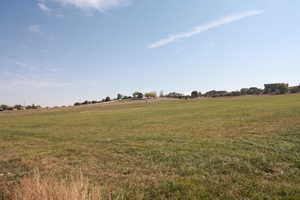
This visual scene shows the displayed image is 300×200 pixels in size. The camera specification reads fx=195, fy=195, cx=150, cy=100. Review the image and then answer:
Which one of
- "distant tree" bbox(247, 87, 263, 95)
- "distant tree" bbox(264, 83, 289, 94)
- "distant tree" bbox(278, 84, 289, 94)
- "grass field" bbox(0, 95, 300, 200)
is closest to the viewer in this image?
"grass field" bbox(0, 95, 300, 200)

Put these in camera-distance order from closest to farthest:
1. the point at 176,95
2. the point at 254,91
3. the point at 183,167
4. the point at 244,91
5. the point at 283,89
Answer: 1. the point at 183,167
2. the point at 283,89
3. the point at 254,91
4. the point at 244,91
5. the point at 176,95

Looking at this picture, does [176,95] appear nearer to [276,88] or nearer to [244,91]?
[244,91]

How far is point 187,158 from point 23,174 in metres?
5.83

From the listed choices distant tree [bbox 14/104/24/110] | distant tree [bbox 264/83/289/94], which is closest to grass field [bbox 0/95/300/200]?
distant tree [bbox 264/83/289/94]

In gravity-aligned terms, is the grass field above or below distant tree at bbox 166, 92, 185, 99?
below

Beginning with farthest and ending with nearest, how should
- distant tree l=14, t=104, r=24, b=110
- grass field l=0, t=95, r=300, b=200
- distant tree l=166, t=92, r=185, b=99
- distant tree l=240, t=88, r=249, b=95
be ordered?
distant tree l=166, t=92, r=185, b=99
distant tree l=240, t=88, r=249, b=95
distant tree l=14, t=104, r=24, b=110
grass field l=0, t=95, r=300, b=200

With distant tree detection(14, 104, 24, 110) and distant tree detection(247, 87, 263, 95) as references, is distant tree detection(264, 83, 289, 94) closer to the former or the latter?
distant tree detection(247, 87, 263, 95)

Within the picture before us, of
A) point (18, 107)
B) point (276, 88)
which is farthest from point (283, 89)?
point (18, 107)

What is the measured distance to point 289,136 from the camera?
10.6 meters

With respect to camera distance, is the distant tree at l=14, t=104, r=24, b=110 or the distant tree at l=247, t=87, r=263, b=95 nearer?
the distant tree at l=14, t=104, r=24, b=110

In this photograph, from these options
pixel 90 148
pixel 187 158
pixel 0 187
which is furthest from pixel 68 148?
pixel 187 158

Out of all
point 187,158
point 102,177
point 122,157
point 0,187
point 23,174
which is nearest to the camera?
point 0,187

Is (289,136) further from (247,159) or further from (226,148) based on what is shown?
(247,159)

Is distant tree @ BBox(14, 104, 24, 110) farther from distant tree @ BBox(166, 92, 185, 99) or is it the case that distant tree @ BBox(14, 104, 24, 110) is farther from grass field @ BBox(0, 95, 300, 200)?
grass field @ BBox(0, 95, 300, 200)
